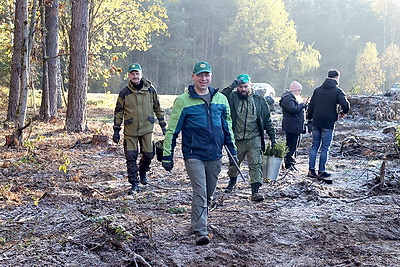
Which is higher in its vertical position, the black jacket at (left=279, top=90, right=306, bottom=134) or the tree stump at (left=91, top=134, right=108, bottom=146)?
the black jacket at (left=279, top=90, right=306, bottom=134)

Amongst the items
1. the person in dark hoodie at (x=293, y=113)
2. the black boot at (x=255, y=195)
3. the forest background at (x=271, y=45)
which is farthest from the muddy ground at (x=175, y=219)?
the forest background at (x=271, y=45)

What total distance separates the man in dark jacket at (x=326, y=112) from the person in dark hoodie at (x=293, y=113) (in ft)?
1.19

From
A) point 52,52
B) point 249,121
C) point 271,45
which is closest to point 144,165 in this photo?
point 249,121

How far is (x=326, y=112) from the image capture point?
26.7ft

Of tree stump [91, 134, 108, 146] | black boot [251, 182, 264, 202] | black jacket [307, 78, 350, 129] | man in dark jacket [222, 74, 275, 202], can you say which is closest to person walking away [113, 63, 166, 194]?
man in dark jacket [222, 74, 275, 202]

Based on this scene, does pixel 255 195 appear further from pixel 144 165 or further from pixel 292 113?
pixel 292 113

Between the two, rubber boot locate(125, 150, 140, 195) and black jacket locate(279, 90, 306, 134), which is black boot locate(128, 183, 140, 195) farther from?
black jacket locate(279, 90, 306, 134)

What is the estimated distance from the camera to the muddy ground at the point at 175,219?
4078 millimetres

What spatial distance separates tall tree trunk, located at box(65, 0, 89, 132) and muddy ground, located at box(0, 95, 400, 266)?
13.0ft

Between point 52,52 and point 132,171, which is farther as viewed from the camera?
point 52,52

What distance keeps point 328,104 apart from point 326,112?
152 millimetres

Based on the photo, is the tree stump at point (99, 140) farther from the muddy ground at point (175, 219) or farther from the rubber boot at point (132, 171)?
the rubber boot at point (132, 171)

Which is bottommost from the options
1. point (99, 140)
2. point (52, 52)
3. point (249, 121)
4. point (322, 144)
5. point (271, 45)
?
point (99, 140)

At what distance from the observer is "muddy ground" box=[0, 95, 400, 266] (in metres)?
4.08
